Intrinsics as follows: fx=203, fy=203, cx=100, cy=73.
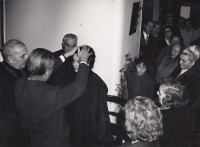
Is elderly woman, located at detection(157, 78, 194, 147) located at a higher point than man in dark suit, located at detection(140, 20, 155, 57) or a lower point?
lower

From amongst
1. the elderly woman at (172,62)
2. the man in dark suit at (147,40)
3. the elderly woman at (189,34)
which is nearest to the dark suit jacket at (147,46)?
the man in dark suit at (147,40)

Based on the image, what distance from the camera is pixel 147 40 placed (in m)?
5.20

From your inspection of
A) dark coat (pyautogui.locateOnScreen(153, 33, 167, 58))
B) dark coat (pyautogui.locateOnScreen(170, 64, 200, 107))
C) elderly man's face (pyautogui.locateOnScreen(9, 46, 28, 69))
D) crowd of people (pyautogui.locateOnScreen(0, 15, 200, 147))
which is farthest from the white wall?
elderly man's face (pyautogui.locateOnScreen(9, 46, 28, 69))

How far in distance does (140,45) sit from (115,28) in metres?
1.99

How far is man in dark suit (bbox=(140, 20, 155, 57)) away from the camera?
509 centimetres

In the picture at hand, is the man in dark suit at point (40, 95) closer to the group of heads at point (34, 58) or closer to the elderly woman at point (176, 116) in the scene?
the group of heads at point (34, 58)

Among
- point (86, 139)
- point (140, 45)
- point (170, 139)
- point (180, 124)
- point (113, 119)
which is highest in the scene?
point (140, 45)

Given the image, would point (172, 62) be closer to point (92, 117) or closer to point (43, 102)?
point (92, 117)

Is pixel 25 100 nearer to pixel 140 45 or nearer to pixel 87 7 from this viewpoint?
pixel 87 7

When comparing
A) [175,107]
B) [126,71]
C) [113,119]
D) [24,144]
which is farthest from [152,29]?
[24,144]

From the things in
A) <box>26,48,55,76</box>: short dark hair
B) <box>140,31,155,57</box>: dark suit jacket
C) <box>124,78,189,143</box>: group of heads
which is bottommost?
<box>124,78,189,143</box>: group of heads

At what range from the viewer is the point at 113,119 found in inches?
147

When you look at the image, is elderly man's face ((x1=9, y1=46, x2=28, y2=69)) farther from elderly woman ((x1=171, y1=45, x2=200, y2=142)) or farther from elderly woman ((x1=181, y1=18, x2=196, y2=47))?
elderly woman ((x1=181, y1=18, x2=196, y2=47))

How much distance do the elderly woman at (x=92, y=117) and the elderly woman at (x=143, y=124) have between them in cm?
81
